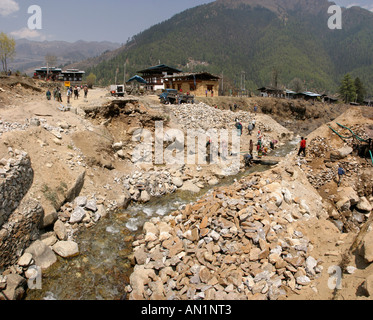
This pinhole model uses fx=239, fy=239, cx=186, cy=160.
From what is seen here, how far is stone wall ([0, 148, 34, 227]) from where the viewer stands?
991 centimetres

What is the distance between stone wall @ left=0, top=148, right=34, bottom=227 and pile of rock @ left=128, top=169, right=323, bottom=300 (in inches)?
221

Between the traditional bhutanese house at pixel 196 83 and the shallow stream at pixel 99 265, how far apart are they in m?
28.7

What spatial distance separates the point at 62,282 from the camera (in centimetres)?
911

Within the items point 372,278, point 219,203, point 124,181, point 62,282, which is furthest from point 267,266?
point 124,181

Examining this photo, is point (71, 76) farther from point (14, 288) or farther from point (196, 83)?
point (14, 288)

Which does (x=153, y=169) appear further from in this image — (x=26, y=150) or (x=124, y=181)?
(x=26, y=150)

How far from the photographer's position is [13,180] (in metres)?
10.7

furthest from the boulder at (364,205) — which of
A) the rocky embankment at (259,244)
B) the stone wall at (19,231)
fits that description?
the stone wall at (19,231)

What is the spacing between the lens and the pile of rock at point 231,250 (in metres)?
7.92

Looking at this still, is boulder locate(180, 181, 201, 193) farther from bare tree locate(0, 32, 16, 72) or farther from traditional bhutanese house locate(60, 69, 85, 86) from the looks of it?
bare tree locate(0, 32, 16, 72)

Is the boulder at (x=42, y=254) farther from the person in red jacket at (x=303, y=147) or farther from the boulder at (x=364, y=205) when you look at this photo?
the person in red jacket at (x=303, y=147)

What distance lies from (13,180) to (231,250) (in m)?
9.94

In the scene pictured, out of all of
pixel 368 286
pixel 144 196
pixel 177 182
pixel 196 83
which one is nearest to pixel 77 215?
pixel 144 196
